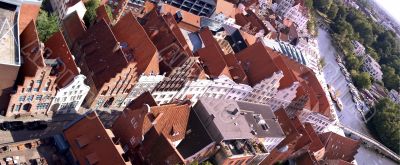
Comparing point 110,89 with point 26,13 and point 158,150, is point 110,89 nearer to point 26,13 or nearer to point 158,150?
point 158,150

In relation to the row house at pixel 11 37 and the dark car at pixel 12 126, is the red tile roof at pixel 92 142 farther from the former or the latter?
the row house at pixel 11 37

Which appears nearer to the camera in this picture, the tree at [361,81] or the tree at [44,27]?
the tree at [44,27]

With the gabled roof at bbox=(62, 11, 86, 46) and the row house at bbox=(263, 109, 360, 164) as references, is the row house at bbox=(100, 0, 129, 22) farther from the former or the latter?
the row house at bbox=(263, 109, 360, 164)

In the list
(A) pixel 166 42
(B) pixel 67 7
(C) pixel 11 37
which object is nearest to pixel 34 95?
(C) pixel 11 37

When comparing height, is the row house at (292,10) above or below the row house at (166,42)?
above

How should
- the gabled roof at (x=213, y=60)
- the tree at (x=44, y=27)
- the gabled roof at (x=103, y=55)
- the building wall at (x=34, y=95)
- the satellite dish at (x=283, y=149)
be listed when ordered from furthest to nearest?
1. the gabled roof at (x=213, y=60)
2. the satellite dish at (x=283, y=149)
3. the gabled roof at (x=103, y=55)
4. the tree at (x=44, y=27)
5. the building wall at (x=34, y=95)

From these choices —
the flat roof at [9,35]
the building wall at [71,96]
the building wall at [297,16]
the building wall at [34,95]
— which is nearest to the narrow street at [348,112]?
→ the building wall at [297,16]

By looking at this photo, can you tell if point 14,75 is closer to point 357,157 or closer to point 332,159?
point 332,159

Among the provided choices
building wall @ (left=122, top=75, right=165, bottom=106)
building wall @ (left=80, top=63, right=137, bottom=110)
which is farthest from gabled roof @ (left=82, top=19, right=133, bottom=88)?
building wall @ (left=122, top=75, right=165, bottom=106)
